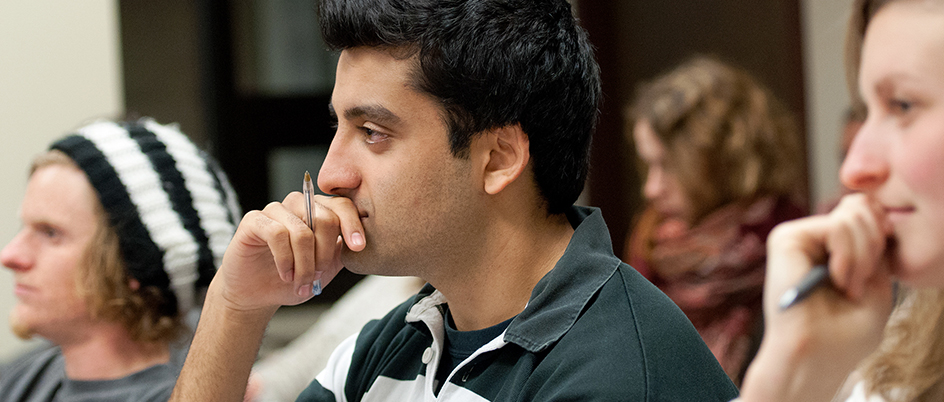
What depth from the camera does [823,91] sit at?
10.0 feet

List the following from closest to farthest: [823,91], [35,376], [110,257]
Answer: [110,257]
[35,376]
[823,91]

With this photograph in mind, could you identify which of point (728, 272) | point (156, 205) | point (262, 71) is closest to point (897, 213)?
point (156, 205)

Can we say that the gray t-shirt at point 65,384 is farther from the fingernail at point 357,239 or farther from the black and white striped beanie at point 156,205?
the fingernail at point 357,239

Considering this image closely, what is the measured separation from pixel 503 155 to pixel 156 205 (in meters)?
0.79

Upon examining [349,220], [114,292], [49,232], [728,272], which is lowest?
[728,272]

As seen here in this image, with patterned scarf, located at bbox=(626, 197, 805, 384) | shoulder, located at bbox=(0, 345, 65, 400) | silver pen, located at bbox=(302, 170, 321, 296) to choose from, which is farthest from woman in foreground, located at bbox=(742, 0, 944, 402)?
patterned scarf, located at bbox=(626, 197, 805, 384)

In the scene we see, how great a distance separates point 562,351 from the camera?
105 centimetres

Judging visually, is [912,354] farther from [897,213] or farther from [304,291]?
[304,291]

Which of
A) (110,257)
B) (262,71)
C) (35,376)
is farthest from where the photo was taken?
(262,71)

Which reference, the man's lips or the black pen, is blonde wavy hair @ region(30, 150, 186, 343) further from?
the black pen

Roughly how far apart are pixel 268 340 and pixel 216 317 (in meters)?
2.35

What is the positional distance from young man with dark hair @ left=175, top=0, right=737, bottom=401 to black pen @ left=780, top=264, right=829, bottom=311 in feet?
1.39

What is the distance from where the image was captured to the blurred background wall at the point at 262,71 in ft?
8.67

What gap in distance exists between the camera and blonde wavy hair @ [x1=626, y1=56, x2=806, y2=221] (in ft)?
8.39
